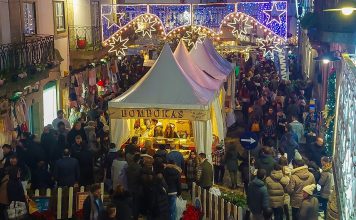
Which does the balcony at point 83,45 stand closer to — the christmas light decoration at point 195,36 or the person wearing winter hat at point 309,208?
the christmas light decoration at point 195,36

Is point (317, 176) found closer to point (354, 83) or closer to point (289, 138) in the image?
point (289, 138)

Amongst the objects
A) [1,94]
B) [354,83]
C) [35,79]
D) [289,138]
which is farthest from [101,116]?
[354,83]

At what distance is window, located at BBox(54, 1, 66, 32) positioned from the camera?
70.3 ft

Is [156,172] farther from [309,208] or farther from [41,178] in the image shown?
[309,208]

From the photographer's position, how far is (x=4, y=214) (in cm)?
1086

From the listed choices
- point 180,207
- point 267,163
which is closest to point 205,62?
point 267,163

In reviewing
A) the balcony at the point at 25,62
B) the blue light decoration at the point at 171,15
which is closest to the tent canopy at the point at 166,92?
the balcony at the point at 25,62

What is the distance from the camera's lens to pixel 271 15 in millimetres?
20797

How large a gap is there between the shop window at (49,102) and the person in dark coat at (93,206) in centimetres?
1005

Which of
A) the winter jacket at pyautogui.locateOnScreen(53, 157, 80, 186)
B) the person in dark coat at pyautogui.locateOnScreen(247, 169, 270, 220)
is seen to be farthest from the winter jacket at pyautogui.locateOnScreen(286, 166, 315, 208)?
the winter jacket at pyautogui.locateOnScreen(53, 157, 80, 186)

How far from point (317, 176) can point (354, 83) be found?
5.48 m

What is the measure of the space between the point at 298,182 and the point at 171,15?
41.2ft

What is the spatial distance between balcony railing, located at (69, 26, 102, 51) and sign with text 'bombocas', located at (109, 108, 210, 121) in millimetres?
9113

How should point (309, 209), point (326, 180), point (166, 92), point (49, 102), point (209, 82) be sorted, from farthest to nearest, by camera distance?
point (49, 102), point (209, 82), point (166, 92), point (326, 180), point (309, 209)
